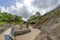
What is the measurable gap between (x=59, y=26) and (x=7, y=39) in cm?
308

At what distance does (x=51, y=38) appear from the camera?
9070mm

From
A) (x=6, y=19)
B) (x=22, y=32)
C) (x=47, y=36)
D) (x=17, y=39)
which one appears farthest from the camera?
(x=6, y=19)

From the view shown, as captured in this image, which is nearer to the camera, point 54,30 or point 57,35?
point 57,35

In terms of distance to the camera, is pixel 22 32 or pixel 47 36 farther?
pixel 22 32

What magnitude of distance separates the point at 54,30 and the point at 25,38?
15.7 ft

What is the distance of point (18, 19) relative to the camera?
182 ft

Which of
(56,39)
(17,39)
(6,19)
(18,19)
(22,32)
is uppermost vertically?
(18,19)

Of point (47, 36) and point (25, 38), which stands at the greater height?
point (25, 38)

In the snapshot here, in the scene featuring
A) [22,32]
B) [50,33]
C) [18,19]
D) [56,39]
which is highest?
[18,19]

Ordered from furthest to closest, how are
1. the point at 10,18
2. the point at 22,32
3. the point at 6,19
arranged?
1. the point at 10,18
2. the point at 6,19
3. the point at 22,32

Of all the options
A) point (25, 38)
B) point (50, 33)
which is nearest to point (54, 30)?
point (50, 33)

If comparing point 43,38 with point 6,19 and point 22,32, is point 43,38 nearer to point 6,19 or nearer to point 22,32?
point 22,32

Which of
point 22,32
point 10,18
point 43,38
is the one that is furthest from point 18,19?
point 43,38

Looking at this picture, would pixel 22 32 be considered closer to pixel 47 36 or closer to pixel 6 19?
pixel 47 36
